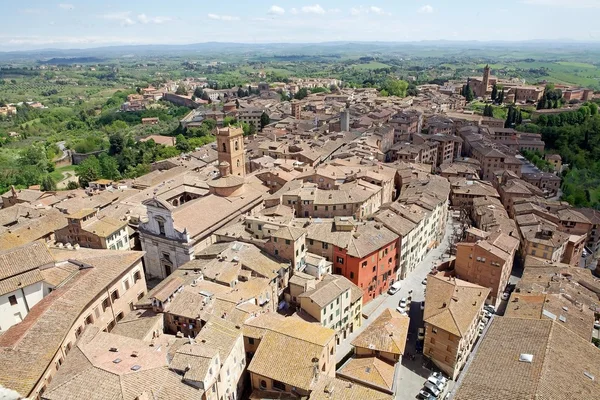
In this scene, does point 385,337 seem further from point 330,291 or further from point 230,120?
point 230,120

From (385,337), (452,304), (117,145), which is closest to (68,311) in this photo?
(385,337)

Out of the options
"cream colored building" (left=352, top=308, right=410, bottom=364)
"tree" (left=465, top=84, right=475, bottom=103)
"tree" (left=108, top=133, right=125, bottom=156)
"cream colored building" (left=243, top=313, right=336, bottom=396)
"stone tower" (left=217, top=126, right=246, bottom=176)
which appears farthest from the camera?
"tree" (left=465, top=84, right=475, bottom=103)

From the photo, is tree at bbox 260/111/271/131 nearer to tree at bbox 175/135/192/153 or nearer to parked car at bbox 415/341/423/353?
tree at bbox 175/135/192/153

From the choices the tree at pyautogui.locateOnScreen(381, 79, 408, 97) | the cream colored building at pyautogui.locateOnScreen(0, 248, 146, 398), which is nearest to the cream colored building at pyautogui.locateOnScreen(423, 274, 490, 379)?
the cream colored building at pyautogui.locateOnScreen(0, 248, 146, 398)

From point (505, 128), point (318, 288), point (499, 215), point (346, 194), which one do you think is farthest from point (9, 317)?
point (505, 128)

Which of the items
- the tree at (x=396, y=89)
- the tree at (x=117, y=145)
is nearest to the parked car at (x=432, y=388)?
the tree at (x=117, y=145)

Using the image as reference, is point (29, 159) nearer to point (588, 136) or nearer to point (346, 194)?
point (346, 194)

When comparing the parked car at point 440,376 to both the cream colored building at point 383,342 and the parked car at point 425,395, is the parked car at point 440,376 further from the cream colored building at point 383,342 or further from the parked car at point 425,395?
the cream colored building at point 383,342
